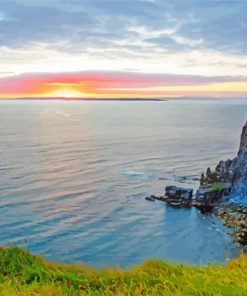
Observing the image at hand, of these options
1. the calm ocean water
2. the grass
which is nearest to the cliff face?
the calm ocean water

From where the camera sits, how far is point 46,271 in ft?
32.3

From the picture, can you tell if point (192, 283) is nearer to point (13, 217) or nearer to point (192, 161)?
point (13, 217)

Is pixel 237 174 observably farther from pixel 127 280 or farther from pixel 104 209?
pixel 127 280

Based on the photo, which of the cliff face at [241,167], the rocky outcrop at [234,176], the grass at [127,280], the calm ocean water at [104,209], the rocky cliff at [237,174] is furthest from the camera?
the cliff face at [241,167]

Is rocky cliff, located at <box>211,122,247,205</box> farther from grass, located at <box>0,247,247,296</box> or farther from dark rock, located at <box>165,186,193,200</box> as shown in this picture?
grass, located at <box>0,247,247,296</box>

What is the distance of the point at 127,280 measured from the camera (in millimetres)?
9016

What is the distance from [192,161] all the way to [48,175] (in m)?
31.9

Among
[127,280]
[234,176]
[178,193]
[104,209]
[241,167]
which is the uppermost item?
[127,280]

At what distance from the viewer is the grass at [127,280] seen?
7.54 metres

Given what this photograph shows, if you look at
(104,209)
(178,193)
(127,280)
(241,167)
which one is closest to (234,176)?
(241,167)

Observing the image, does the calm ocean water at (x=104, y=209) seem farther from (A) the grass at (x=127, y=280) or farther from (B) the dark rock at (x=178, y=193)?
(A) the grass at (x=127, y=280)

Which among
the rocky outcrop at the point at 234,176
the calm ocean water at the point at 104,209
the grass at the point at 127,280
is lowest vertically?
the calm ocean water at the point at 104,209

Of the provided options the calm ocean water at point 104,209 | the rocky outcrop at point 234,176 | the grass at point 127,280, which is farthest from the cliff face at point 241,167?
the grass at point 127,280

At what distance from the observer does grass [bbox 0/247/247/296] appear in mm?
7543
